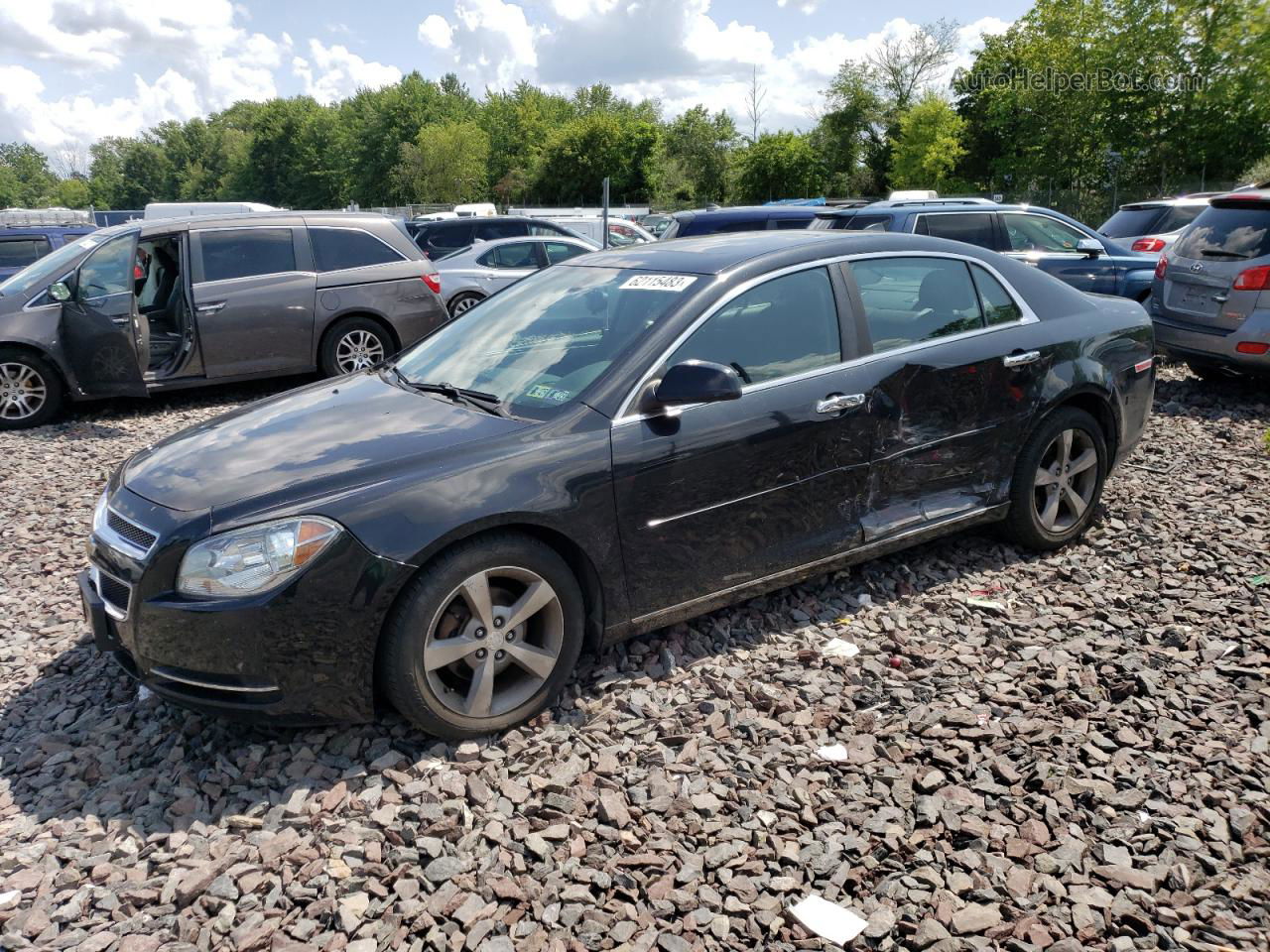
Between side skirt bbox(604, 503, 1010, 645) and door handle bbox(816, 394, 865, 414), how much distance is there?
0.64 meters

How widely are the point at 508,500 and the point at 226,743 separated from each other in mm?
1365

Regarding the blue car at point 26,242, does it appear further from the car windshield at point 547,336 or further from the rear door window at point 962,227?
the car windshield at point 547,336

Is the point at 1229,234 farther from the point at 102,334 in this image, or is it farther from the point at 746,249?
the point at 102,334

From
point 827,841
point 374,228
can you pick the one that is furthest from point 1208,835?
point 374,228

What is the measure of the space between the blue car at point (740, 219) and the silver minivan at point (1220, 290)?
152 inches

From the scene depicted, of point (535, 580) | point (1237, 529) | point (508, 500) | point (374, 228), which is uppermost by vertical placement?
point (374, 228)

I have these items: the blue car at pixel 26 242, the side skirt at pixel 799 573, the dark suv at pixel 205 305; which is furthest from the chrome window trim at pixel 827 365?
the blue car at pixel 26 242

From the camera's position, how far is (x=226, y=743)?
353 cm

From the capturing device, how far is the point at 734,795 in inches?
126

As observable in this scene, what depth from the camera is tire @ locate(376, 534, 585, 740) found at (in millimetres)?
3225

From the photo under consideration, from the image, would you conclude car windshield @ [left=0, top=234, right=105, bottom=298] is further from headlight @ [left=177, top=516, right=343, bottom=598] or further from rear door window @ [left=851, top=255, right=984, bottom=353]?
rear door window @ [left=851, top=255, right=984, bottom=353]

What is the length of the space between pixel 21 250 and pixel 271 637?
15841 millimetres

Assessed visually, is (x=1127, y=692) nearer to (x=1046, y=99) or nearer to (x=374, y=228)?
(x=374, y=228)

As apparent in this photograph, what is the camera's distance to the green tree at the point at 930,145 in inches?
1925
